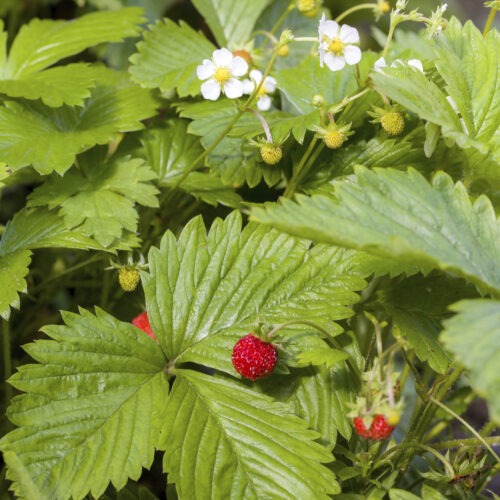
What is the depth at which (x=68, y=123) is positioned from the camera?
148 centimetres

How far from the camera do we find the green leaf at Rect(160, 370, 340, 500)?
3.30 ft

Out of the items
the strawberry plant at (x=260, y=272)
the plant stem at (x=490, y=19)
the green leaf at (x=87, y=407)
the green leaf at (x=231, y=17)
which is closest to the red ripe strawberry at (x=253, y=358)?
the strawberry plant at (x=260, y=272)

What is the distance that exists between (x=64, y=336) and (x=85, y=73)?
2.32 ft

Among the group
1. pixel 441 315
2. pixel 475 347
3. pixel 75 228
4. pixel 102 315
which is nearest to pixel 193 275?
pixel 102 315

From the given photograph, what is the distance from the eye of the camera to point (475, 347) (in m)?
0.71

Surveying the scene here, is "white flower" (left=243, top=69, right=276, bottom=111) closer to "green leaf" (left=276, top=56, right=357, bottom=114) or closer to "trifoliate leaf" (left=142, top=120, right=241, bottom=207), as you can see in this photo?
"green leaf" (left=276, top=56, right=357, bottom=114)

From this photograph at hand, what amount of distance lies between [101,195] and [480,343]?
3.00 ft

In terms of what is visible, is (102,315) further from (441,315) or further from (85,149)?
(441,315)

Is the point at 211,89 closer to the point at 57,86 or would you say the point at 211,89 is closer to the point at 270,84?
the point at 270,84

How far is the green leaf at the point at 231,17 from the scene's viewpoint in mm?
1763

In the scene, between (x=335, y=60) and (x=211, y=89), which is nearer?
(x=335, y=60)

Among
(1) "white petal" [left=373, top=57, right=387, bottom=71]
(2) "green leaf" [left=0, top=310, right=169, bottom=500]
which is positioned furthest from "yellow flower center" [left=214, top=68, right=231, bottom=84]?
(2) "green leaf" [left=0, top=310, right=169, bottom=500]

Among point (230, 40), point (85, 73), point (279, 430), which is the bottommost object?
point (279, 430)

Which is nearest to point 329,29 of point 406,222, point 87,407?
point 406,222
